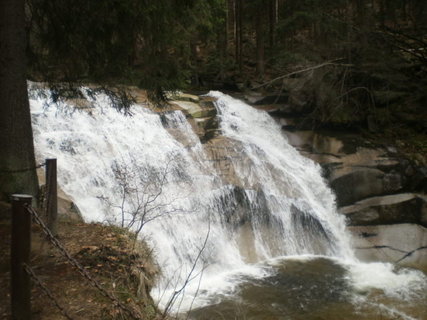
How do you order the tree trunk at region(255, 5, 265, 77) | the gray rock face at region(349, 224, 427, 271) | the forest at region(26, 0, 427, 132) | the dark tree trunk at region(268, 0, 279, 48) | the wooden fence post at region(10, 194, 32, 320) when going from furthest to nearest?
1. the dark tree trunk at region(268, 0, 279, 48)
2. the tree trunk at region(255, 5, 265, 77)
3. the gray rock face at region(349, 224, 427, 271)
4. the forest at region(26, 0, 427, 132)
5. the wooden fence post at region(10, 194, 32, 320)

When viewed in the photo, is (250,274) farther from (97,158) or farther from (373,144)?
(373,144)

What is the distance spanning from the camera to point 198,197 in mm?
10234

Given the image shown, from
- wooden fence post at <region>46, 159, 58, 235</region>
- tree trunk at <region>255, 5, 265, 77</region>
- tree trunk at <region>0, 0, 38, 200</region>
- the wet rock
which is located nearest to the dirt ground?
wooden fence post at <region>46, 159, 58, 235</region>

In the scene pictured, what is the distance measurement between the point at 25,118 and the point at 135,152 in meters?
5.51

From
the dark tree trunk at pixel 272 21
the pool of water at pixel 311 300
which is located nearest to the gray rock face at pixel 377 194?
the pool of water at pixel 311 300

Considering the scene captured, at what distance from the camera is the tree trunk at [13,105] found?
4746 mm

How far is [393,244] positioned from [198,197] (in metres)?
5.56

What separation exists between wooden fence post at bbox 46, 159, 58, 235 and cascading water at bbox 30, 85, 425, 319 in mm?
2943

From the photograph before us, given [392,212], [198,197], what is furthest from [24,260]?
[392,212]

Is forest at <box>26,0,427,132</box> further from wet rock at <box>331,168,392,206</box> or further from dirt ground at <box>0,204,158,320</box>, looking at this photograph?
wet rock at <box>331,168,392,206</box>

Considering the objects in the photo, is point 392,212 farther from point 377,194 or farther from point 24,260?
point 24,260

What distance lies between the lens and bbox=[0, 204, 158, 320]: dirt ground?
3.79 meters

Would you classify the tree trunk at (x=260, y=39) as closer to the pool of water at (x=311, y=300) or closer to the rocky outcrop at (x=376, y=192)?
the rocky outcrop at (x=376, y=192)

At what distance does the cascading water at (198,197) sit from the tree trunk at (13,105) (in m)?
2.96
